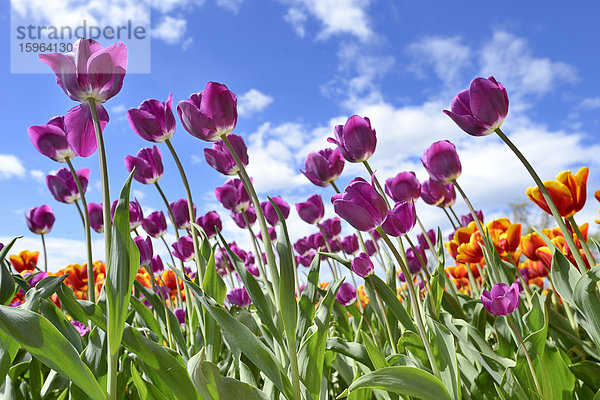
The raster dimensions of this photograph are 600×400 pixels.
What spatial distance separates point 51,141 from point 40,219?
1.16m

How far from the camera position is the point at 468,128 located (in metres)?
1.42

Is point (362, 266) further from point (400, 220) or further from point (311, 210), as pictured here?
point (311, 210)

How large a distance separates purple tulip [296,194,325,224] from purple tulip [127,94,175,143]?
3.79ft

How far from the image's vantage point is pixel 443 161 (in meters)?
1.77

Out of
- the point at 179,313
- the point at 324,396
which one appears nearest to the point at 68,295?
the point at 324,396

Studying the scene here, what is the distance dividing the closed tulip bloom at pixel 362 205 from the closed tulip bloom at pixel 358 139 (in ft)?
1.33

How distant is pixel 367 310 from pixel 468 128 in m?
1.45

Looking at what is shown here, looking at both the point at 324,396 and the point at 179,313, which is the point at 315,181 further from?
the point at 179,313

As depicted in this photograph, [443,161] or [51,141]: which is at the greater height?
[51,141]

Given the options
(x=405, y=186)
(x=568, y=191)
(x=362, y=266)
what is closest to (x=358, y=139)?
(x=405, y=186)

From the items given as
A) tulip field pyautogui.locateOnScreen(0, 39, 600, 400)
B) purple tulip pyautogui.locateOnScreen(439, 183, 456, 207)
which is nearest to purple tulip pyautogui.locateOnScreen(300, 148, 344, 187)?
tulip field pyautogui.locateOnScreen(0, 39, 600, 400)

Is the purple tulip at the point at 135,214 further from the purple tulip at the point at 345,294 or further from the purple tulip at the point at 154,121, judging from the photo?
the purple tulip at the point at 345,294

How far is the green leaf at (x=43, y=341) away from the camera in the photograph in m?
1.03

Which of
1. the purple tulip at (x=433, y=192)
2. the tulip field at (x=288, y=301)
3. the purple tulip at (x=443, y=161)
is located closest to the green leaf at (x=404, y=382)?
the tulip field at (x=288, y=301)
